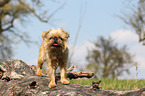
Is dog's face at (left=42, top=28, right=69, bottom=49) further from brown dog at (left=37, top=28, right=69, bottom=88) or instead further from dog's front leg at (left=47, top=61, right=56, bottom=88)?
dog's front leg at (left=47, top=61, right=56, bottom=88)

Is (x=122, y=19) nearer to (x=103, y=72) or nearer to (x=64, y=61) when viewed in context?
(x=103, y=72)

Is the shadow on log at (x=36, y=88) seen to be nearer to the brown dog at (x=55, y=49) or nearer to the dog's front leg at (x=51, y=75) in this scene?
the dog's front leg at (x=51, y=75)

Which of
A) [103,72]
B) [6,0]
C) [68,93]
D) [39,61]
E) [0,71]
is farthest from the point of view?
[103,72]

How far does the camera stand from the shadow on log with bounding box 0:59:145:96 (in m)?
3.71

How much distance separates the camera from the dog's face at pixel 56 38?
425 cm

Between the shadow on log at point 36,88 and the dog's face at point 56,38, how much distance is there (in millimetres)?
932

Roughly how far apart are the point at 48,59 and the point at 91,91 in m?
1.44

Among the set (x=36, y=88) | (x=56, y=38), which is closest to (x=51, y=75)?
(x=36, y=88)

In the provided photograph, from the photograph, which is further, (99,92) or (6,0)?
(6,0)

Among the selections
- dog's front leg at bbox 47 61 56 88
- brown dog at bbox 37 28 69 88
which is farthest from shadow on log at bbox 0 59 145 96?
brown dog at bbox 37 28 69 88

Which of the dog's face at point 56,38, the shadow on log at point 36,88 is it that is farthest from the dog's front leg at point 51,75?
the dog's face at point 56,38

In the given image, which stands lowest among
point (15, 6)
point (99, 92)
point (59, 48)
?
point (99, 92)

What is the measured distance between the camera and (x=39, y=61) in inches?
220

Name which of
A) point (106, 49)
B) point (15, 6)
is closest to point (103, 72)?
point (106, 49)
